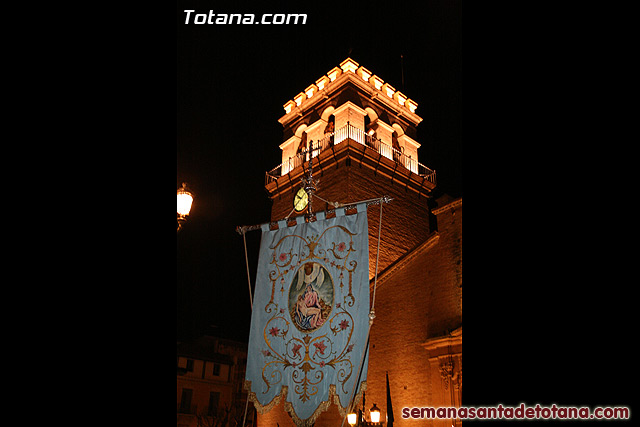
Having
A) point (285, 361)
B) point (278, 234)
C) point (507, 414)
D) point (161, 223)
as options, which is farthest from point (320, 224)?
point (507, 414)

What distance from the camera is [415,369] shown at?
44.3ft

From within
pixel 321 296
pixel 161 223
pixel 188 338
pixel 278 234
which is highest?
pixel 278 234

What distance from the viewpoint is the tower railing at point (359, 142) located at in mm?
21328

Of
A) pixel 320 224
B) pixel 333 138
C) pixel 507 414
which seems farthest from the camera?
pixel 333 138

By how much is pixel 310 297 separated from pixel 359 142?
1405 centimetres

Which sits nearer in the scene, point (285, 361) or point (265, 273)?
point (285, 361)

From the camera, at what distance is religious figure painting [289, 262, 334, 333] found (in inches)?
293

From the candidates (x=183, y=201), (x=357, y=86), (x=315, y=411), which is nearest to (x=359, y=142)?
(x=357, y=86)

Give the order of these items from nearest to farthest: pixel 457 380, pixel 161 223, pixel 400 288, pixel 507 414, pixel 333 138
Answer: pixel 507 414 → pixel 161 223 → pixel 457 380 → pixel 400 288 → pixel 333 138

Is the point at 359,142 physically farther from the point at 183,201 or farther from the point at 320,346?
the point at 320,346

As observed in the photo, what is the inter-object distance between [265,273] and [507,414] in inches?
239

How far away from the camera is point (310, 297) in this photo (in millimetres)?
7594

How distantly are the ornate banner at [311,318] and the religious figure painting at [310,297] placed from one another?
13 mm

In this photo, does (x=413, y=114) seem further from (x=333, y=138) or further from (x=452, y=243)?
(x=452, y=243)
